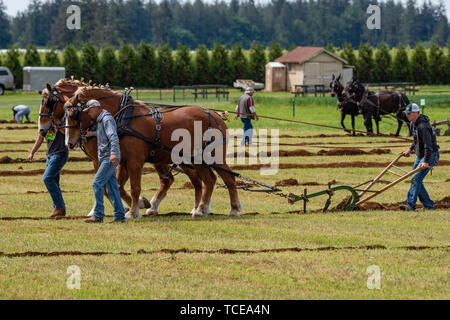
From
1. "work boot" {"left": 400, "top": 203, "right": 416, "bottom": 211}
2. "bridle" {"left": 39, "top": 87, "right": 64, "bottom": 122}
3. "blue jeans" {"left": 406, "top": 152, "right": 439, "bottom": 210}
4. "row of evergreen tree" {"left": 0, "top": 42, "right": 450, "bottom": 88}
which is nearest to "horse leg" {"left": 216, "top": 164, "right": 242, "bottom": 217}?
"bridle" {"left": 39, "top": 87, "right": 64, "bottom": 122}

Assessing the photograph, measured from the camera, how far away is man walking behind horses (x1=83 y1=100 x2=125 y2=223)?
12492mm

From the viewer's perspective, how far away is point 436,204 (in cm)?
1532

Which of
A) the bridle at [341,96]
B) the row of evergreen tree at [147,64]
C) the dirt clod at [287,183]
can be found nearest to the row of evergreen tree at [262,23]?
the row of evergreen tree at [147,64]

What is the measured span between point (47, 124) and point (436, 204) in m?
7.54

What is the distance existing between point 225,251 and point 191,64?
63.5 meters

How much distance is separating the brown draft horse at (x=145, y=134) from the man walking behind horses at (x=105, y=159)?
0.41 meters

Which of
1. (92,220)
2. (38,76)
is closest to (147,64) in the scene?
(38,76)

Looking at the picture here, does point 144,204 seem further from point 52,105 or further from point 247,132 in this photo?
point 247,132

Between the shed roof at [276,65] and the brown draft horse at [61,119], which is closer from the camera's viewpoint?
the brown draft horse at [61,119]

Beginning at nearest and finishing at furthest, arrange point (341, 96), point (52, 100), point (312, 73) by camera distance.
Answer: point (52, 100), point (341, 96), point (312, 73)

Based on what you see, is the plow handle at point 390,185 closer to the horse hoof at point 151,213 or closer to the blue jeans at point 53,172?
the horse hoof at point 151,213

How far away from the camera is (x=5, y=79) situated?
65.4 m

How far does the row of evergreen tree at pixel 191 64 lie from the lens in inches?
2714

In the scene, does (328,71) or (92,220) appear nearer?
(92,220)
